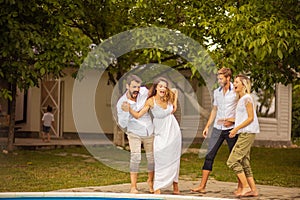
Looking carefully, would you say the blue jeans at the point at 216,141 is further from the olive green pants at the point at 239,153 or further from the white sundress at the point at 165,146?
the white sundress at the point at 165,146

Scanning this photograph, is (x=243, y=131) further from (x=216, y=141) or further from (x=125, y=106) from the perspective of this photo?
(x=125, y=106)

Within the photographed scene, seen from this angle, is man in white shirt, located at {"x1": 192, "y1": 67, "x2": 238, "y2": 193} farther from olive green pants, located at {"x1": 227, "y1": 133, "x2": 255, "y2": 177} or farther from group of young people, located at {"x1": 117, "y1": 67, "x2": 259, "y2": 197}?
olive green pants, located at {"x1": 227, "y1": 133, "x2": 255, "y2": 177}

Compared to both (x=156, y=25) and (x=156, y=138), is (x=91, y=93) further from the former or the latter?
(x=156, y=138)

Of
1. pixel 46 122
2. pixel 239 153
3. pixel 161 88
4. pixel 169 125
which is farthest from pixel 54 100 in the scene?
pixel 239 153

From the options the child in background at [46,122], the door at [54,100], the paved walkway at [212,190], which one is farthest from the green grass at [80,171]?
the door at [54,100]

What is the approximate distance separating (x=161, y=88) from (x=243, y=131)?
1.10 m

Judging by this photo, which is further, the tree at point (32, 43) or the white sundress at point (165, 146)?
the tree at point (32, 43)

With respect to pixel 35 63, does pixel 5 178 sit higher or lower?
lower

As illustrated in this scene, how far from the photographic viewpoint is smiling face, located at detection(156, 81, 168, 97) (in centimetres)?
673

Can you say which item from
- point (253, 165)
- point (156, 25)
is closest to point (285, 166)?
point (253, 165)

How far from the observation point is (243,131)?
6945 millimetres

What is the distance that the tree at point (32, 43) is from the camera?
1011cm

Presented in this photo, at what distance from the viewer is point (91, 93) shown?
67.0ft

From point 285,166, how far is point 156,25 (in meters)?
3.88
